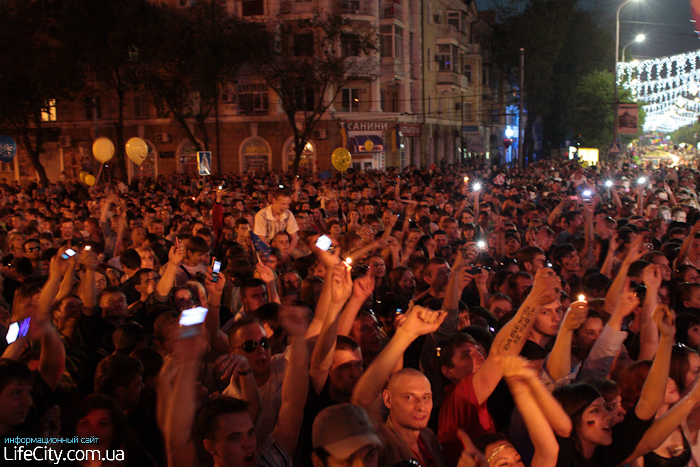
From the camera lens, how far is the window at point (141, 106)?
37719 millimetres

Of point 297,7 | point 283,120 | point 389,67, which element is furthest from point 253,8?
point 389,67

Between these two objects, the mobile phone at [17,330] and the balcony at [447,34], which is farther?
the balcony at [447,34]

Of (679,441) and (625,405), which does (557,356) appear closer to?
(625,405)

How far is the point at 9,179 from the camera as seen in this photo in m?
40.8

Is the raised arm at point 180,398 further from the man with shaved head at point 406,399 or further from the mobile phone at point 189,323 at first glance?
the man with shaved head at point 406,399

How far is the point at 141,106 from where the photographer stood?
1494 inches

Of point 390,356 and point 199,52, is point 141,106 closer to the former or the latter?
point 199,52

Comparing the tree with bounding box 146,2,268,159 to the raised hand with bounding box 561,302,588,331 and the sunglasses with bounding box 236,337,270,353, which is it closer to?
the sunglasses with bounding box 236,337,270,353

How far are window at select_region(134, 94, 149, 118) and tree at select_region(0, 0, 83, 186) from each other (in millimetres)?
9496

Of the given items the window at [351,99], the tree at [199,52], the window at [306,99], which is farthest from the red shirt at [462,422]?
the window at [351,99]

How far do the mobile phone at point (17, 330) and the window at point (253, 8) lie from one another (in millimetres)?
33504

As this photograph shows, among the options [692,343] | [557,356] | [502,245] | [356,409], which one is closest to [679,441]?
[557,356]

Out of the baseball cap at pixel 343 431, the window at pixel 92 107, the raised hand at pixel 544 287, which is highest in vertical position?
the window at pixel 92 107

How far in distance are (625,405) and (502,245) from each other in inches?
196
